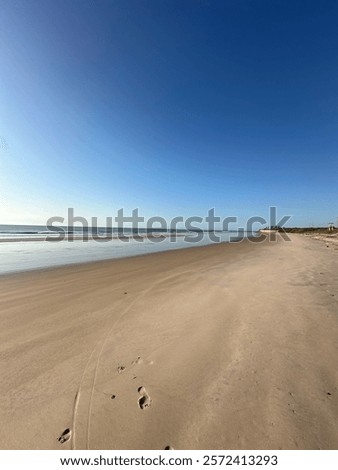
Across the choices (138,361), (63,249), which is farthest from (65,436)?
(63,249)

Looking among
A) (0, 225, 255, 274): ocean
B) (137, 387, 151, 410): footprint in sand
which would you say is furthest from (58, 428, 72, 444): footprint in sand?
(0, 225, 255, 274): ocean

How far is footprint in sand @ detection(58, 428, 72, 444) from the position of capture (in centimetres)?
181

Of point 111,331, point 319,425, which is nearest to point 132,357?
point 111,331

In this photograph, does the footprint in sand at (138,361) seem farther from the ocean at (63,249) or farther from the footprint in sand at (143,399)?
the ocean at (63,249)

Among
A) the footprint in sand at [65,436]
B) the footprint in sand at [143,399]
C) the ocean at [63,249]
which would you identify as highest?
the ocean at [63,249]

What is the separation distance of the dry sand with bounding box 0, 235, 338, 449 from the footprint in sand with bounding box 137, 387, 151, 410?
10 mm

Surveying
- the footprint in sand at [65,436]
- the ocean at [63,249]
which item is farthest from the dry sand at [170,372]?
the ocean at [63,249]

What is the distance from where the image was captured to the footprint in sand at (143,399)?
2131 mm

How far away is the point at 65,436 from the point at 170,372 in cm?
117

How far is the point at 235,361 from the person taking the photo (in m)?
2.80

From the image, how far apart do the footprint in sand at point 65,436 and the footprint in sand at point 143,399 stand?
2.01 ft

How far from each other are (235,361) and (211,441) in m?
1.12

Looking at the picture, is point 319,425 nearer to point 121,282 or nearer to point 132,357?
point 132,357

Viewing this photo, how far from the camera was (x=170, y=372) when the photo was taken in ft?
8.60
